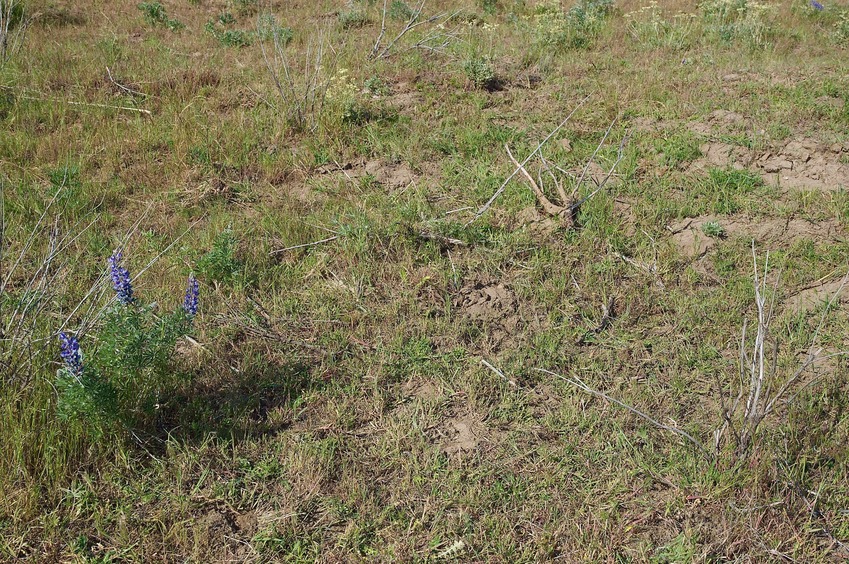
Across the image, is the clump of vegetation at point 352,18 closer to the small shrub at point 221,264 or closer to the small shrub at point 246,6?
the small shrub at point 246,6

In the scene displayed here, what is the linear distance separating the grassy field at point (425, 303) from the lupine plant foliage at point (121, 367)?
18 millimetres

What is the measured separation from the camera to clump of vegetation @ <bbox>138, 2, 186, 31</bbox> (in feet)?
30.0

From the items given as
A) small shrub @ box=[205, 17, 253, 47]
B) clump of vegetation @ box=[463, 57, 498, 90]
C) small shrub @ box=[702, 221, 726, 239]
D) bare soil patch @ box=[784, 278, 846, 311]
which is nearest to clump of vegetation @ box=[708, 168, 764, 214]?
small shrub @ box=[702, 221, 726, 239]

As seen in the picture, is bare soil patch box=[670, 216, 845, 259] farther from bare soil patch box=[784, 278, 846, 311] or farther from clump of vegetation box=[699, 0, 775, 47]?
clump of vegetation box=[699, 0, 775, 47]

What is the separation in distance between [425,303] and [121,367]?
1.92 m

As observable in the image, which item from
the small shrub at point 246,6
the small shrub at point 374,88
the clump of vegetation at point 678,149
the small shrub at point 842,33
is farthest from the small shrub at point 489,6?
the clump of vegetation at point 678,149

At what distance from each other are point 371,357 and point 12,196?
3.24 metres

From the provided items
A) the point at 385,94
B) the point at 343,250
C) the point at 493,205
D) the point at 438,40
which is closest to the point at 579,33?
the point at 438,40

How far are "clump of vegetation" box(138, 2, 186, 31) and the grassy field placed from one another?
2.28ft

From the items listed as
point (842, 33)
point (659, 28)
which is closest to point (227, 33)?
point (659, 28)

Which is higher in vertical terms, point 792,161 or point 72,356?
point 72,356

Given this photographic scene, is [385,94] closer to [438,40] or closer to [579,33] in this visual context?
[438,40]

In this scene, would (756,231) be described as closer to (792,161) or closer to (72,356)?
(792,161)

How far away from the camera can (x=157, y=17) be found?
926 cm
